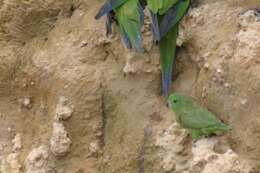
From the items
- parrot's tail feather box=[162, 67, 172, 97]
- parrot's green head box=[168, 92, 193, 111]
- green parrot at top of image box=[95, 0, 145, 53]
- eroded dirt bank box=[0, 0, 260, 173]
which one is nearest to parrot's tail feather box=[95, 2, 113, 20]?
green parrot at top of image box=[95, 0, 145, 53]

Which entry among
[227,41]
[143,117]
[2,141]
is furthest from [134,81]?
[2,141]

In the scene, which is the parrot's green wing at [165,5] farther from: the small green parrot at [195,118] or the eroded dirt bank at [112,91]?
the small green parrot at [195,118]

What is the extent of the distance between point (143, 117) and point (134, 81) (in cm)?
16

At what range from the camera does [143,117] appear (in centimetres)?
288

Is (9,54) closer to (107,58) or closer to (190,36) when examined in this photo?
(107,58)

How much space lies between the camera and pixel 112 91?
9.68 feet

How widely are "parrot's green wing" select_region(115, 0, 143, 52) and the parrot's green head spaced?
9.8 inches

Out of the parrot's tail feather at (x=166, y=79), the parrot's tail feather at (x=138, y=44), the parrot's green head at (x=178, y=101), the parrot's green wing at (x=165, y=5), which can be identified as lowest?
the parrot's green head at (x=178, y=101)

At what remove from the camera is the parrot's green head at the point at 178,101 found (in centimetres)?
273

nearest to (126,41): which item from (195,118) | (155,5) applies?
(155,5)

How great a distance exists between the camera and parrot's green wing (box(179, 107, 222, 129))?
104 inches

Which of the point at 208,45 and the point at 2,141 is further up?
the point at 208,45

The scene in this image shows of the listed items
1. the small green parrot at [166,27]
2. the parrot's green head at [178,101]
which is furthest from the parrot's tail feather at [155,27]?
the parrot's green head at [178,101]

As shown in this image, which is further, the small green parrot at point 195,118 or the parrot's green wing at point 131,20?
the parrot's green wing at point 131,20
